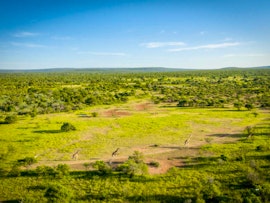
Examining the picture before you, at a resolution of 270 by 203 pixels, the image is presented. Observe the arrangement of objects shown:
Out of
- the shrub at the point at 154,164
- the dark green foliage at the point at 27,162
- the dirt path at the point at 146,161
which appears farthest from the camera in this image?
the dark green foliage at the point at 27,162

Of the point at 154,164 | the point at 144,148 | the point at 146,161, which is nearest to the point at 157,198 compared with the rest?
the point at 154,164

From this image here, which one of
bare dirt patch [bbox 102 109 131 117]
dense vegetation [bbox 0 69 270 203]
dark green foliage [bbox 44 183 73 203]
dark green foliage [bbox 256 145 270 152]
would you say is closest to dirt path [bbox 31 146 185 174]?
dense vegetation [bbox 0 69 270 203]

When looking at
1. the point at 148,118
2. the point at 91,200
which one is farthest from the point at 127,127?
the point at 91,200

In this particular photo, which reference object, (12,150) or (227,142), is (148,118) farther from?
(12,150)

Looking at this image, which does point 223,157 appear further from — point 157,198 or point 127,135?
point 127,135

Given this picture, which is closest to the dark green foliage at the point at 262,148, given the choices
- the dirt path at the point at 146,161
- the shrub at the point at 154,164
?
the dirt path at the point at 146,161

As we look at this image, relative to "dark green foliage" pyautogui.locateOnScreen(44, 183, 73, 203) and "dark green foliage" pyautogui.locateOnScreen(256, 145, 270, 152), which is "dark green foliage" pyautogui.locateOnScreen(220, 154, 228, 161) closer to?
"dark green foliage" pyautogui.locateOnScreen(256, 145, 270, 152)

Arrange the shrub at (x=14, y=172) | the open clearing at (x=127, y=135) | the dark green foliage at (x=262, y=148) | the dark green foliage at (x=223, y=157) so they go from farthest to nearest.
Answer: the open clearing at (x=127, y=135) → the dark green foliage at (x=262, y=148) → the dark green foliage at (x=223, y=157) → the shrub at (x=14, y=172)

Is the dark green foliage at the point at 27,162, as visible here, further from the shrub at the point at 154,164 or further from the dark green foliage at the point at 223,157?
the dark green foliage at the point at 223,157
